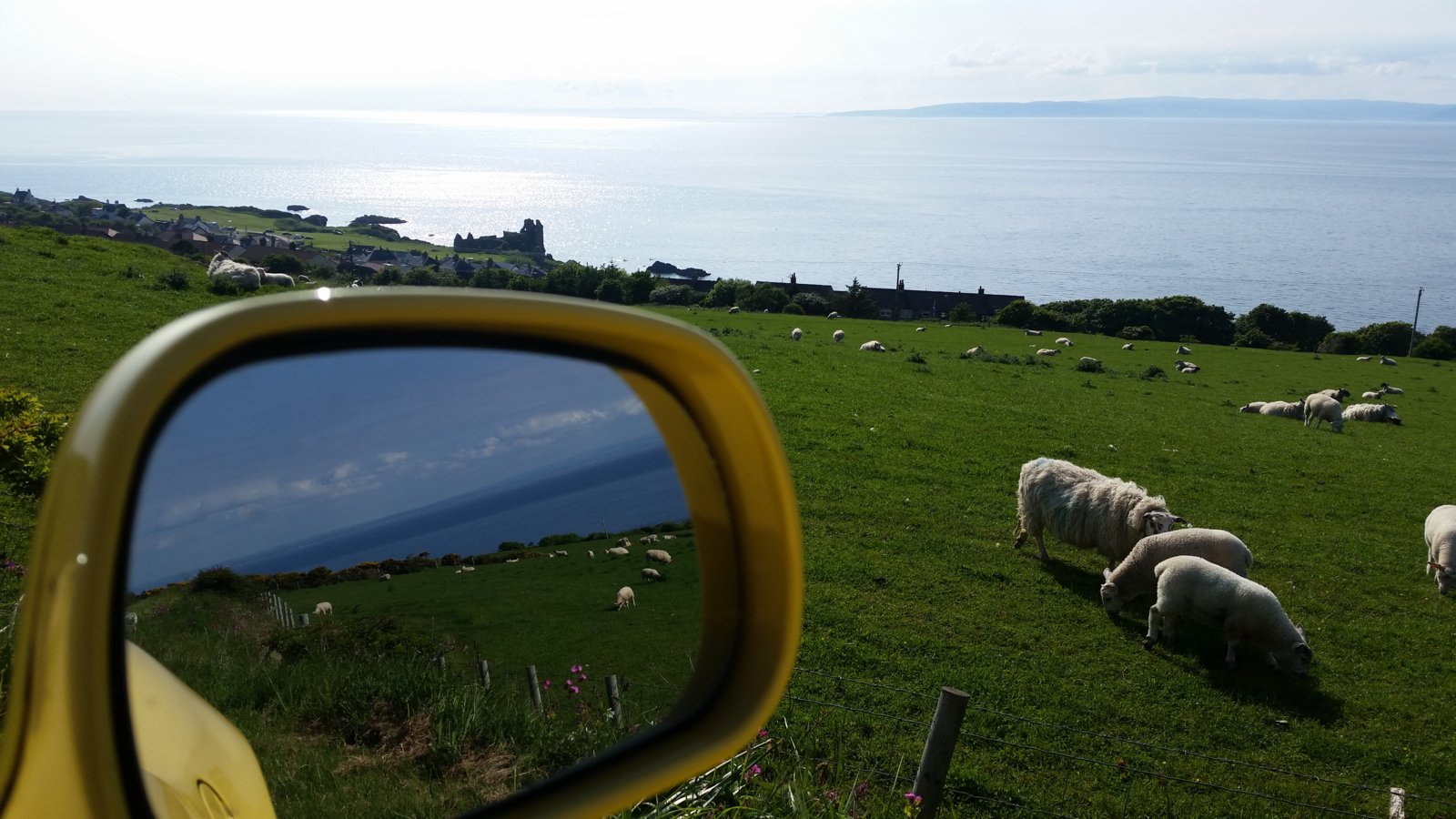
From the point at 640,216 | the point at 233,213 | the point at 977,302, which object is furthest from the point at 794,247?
the point at 977,302

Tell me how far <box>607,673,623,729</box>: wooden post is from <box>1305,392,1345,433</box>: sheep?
25111 mm

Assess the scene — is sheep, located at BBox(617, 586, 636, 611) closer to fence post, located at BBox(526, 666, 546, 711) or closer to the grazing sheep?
fence post, located at BBox(526, 666, 546, 711)

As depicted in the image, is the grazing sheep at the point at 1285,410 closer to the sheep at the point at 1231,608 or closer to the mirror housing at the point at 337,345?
the sheep at the point at 1231,608

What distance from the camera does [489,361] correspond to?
4.47ft

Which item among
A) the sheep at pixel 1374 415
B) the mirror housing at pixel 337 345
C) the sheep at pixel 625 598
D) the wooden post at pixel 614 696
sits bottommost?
the sheep at pixel 1374 415

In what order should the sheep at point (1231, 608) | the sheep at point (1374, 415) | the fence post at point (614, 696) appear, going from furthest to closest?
the sheep at point (1374, 415) → the sheep at point (1231, 608) → the fence post at point (614, 696)

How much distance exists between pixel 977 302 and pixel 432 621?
56425 millimetres

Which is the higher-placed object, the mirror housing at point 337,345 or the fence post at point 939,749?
the mirror housing at point 337,345

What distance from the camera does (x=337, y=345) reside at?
3.87 ft

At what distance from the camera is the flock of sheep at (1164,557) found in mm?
9133

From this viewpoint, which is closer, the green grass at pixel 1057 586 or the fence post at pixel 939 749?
the fence post at pixel 939 749

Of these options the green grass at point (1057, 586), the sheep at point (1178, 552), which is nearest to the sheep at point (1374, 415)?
the green grass at point (1057, 586)

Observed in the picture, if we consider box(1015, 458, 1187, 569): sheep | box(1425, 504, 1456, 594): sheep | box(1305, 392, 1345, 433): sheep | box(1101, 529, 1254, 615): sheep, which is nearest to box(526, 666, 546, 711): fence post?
box(1101, 529, 1254, 615): sheep

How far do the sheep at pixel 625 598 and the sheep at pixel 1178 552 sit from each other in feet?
31.4
